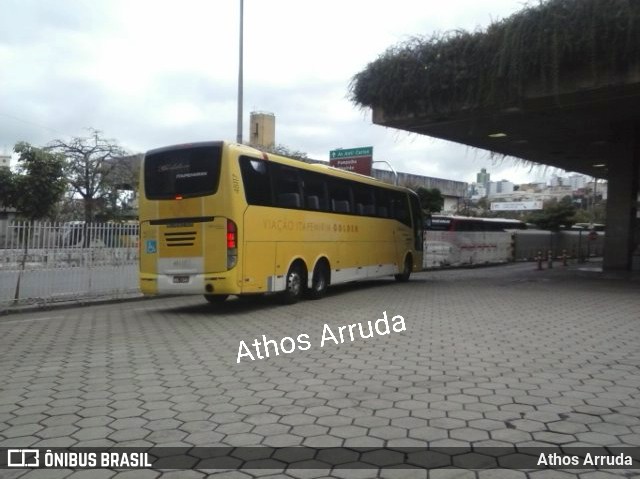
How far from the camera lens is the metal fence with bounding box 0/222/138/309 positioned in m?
11.8

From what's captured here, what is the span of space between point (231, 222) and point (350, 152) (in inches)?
686

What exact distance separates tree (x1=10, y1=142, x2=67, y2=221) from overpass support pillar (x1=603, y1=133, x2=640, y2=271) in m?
22.9

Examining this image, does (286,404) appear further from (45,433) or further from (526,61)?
(526,61)

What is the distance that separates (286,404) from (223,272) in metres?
5.82

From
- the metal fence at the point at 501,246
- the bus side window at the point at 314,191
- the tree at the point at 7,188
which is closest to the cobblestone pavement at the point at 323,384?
the bus side window at the point at 314,191

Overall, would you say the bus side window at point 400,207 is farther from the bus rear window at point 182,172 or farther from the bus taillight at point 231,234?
the bus rear window at point 182,172

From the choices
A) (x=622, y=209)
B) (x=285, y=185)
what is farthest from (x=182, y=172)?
(x=622, y=209)

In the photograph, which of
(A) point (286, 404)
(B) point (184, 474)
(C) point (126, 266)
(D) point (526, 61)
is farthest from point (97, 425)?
(D) point (526, 61)

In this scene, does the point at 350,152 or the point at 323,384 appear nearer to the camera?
the point at 323,384

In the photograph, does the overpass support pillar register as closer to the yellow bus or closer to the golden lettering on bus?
the golden lettering on bus

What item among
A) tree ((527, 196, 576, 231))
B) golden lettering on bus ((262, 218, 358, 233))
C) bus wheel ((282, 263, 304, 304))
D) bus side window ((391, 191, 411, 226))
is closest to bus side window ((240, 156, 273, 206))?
golden lettering on bus ((262, 218, 358, 233))

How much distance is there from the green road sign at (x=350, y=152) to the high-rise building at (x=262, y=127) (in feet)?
56.3

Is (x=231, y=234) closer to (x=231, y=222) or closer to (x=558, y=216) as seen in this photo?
(x=231, y=222)

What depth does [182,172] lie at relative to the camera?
35.6 ft
